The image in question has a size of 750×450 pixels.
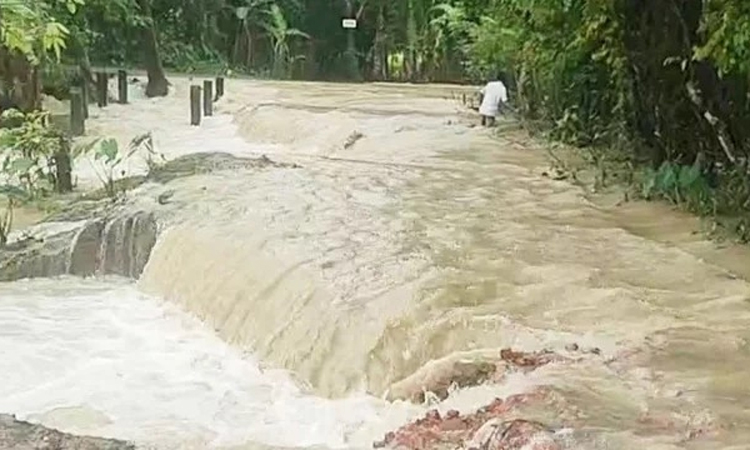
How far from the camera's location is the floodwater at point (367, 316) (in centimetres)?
610

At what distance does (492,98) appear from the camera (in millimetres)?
17016

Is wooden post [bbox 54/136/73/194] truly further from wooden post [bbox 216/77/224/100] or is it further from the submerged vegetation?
wooden post [bbox 216/77/224/100]

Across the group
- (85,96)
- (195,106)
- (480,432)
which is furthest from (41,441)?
(195,106)

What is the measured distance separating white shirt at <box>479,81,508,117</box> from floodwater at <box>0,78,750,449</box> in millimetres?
4432

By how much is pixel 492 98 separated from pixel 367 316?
9976 mm

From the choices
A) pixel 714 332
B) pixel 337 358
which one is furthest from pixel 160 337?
pixel 714 332

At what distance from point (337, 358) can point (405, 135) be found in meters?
9.45

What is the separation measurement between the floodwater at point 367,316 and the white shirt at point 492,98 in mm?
4432

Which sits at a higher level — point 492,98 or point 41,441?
point 492,98

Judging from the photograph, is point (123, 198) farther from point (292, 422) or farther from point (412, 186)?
point (292, 422)

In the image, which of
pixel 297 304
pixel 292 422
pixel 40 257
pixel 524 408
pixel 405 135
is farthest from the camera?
pixel 405 135

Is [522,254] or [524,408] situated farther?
[522,254]

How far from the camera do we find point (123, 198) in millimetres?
11789

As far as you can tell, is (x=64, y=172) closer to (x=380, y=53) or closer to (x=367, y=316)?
(x=367, y=316)
